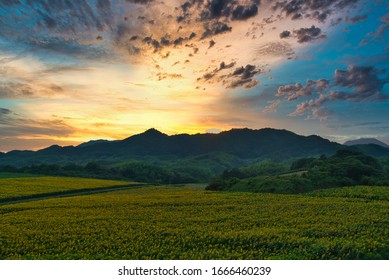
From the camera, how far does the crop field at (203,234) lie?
1566 centimetres

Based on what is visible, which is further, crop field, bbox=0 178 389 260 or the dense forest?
the dense forest

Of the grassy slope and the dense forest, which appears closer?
the grassy slope

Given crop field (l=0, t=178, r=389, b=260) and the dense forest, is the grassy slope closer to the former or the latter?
crop field (l=0, t=178, r=389, b=260)

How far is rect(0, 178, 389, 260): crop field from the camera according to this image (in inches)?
617

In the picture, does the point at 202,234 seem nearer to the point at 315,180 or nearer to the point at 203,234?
the point at 203,234

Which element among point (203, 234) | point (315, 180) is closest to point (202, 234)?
point (203, 234)

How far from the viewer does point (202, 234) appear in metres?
19.1

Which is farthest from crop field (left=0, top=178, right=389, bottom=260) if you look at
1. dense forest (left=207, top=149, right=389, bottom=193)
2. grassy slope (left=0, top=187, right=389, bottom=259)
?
dense forest (left=207, top=149, right=389, bottom=193)

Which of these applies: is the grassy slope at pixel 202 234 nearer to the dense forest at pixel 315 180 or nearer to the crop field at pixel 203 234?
the crop field at pixel 203 234

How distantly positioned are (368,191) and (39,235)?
40.3 m

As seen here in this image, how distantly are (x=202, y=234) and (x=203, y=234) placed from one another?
64 millimetres

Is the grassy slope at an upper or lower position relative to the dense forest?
lower
